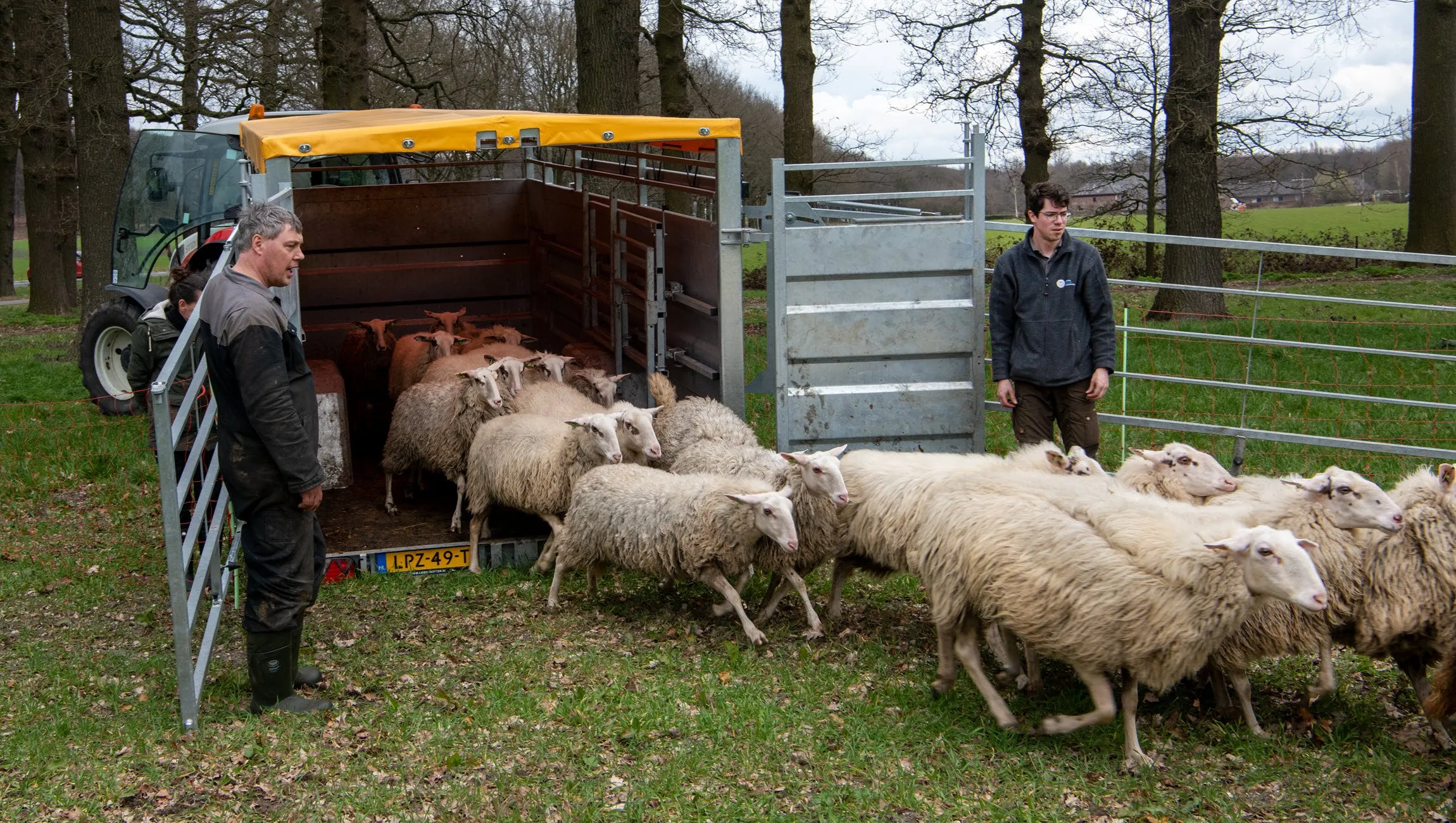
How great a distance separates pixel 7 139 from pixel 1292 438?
2073cm

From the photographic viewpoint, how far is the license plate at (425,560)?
24.2 ft

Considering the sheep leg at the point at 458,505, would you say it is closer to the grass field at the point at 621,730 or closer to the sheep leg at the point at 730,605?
the grass field at the point at 621,730

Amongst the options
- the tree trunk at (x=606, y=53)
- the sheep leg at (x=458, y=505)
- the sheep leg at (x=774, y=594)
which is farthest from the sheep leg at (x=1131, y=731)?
the tree trunk at (x=606, y=53)

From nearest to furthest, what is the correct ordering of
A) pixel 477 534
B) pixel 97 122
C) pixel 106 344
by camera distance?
pixel 477 534
pixel 106 344
pixel 97 122

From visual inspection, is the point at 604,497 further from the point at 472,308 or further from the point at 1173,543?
the point at 472,308

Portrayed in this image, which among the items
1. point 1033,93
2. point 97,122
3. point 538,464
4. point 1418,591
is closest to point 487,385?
point 538,464

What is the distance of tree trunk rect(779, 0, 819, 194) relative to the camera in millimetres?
15398

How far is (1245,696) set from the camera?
5.16 meters

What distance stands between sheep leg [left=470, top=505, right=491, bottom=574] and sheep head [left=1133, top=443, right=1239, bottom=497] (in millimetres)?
3955

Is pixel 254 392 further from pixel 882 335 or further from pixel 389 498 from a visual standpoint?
pixel 882 335

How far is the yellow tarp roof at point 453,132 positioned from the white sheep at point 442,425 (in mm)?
1844

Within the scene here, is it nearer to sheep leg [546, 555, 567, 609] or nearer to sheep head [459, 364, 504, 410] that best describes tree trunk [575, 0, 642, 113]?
sheep head [459, 364, 504, 410]

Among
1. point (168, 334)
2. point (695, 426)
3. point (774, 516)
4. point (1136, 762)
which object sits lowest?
point (1136, 762)

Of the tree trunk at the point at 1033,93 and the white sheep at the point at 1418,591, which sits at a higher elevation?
the tree trunk at the point at 1033,93
